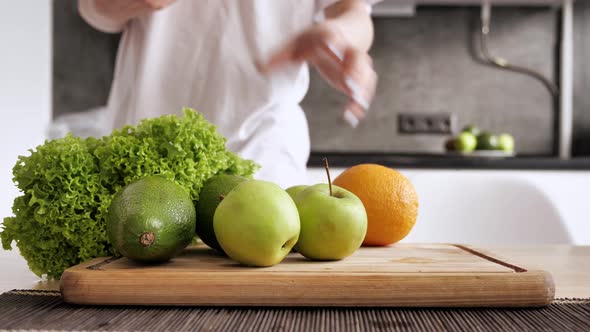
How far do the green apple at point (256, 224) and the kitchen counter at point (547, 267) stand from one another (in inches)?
8.5

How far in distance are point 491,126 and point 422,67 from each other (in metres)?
0.40

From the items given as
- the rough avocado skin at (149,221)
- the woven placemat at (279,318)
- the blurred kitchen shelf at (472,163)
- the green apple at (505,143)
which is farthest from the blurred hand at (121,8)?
the green apple at (505,143)

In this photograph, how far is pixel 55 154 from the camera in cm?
78

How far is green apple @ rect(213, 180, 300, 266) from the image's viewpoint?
71cm

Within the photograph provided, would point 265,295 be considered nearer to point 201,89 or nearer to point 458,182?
point 201,89

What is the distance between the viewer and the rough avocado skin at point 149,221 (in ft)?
2.33

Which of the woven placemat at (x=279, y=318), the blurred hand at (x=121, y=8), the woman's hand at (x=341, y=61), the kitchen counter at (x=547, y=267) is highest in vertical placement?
the blurred hand at (x=121, y=8)

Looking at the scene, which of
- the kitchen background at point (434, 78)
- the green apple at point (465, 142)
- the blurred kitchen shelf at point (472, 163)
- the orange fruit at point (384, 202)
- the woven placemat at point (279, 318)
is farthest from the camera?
the kitchen background at point (434, 78)

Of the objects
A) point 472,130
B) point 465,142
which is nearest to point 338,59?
point 465,142

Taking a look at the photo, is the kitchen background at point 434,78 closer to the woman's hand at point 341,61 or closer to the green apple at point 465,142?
the green apple at point 465,142

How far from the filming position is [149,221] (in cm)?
71

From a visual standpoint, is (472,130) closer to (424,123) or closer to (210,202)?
(424,123)

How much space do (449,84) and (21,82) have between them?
187cm

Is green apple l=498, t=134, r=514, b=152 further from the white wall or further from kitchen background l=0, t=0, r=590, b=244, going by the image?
the white wall
